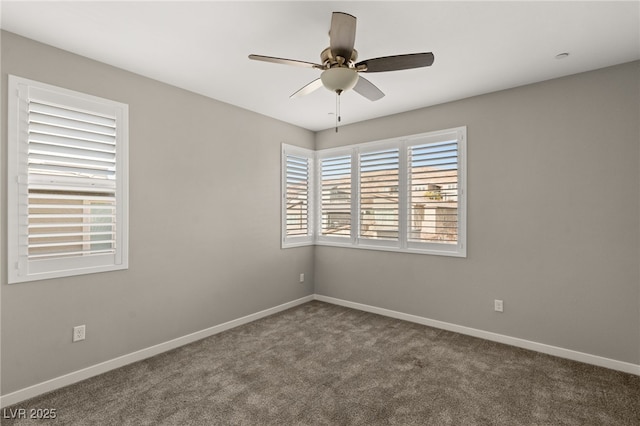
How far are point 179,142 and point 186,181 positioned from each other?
395mm

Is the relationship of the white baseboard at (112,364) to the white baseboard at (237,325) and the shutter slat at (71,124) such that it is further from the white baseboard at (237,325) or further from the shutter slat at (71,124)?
the shutter slat at (71,124)

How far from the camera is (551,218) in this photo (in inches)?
121

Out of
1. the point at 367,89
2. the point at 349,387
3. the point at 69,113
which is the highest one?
the point at 367,89

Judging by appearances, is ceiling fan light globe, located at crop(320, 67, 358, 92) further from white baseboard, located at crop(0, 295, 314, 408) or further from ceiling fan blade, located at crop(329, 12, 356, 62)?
white baseboard, located at crop(0, 295, 314, 408)

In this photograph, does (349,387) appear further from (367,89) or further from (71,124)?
(71,124)

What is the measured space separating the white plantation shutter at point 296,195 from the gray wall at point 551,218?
1.64 metres

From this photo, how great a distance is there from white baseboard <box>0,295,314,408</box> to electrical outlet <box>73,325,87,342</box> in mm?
257

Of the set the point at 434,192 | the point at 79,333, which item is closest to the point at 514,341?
the point at 434,192

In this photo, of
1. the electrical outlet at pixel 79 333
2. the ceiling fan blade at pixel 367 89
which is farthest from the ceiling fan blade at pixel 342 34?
the electrical outlet at pixel 79 333

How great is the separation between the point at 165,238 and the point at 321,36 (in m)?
2.31

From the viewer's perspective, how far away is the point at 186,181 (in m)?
3.36

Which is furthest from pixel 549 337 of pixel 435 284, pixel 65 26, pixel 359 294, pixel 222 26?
pixel 65 26

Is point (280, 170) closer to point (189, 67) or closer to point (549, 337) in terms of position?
point (189, 67)

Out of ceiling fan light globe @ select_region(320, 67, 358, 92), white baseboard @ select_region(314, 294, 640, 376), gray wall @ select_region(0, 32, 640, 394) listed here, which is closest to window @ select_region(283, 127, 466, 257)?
gray wall @ select_region(0, 32, 640, 394)
